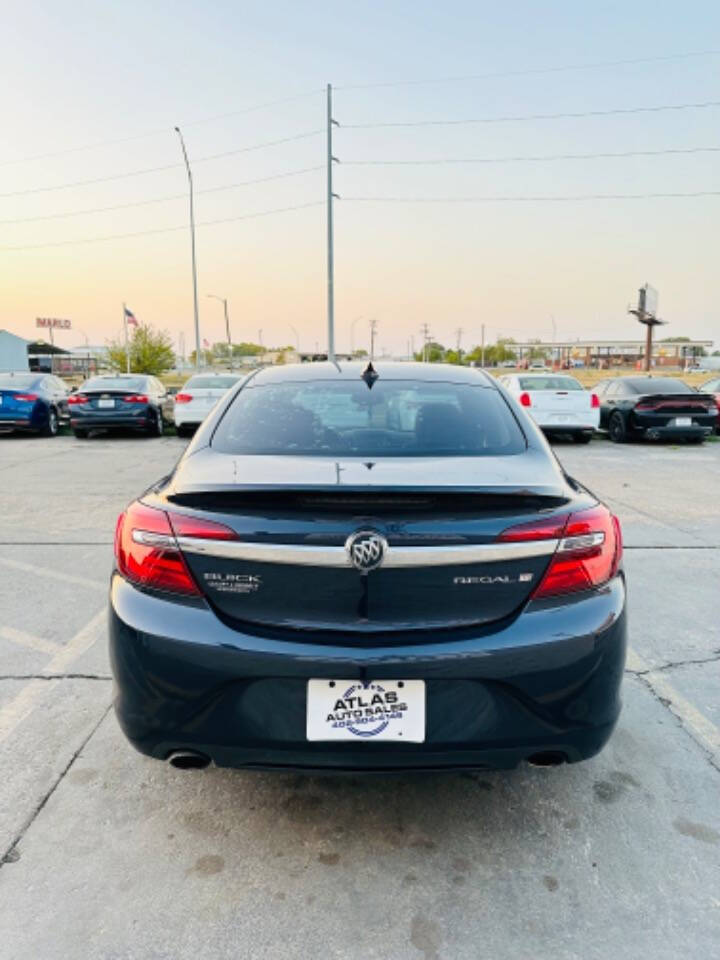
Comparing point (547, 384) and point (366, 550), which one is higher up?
point (547, 384)

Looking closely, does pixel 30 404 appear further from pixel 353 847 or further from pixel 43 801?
pixel 353 847

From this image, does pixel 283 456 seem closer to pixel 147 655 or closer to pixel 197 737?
pixel 147 655

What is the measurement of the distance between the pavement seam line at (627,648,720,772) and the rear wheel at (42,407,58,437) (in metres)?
13.3

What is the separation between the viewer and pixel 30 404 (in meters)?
13.3

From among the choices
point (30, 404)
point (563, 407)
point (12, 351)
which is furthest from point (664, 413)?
point (12, 351)

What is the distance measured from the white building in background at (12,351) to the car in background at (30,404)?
57.1 metres

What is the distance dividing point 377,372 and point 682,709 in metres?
2.03

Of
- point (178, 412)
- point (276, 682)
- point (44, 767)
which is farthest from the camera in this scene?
point (178, 412)

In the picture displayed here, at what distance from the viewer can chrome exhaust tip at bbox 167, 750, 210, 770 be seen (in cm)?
192

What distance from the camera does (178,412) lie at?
43.4 feet

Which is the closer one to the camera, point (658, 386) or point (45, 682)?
point (45, 682)

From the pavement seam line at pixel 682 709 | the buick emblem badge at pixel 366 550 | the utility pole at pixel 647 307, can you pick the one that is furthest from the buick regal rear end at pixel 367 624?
the utility pole at pixel 647 307

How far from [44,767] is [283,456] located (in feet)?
4.89

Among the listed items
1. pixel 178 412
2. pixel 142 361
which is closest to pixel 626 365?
pixel 142 361
